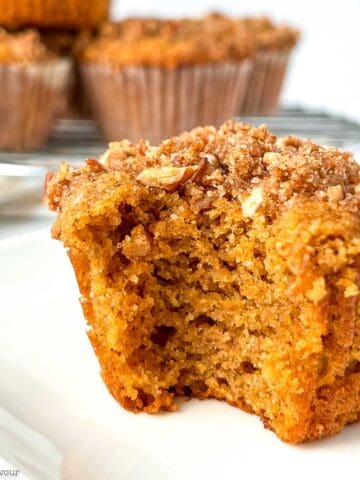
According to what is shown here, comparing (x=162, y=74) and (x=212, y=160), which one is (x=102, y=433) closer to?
(x=212, y=160)

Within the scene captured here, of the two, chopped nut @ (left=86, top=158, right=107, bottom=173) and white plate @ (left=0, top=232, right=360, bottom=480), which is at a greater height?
chopped nut @ (left=86, top=158, right=107, bottom=173)

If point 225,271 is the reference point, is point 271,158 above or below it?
above

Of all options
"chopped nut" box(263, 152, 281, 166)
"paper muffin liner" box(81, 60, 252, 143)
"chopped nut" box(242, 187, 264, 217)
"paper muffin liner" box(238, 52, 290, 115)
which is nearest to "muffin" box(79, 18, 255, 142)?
"paper muffin liner" box(81, 60, 252, 143)

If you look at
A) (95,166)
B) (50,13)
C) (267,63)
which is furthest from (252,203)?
(267,63)

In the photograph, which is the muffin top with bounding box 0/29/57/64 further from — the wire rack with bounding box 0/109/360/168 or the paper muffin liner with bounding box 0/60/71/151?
the wire rack with bounding box 0/109/360/168

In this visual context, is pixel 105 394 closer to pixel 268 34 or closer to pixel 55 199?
pixel 55 199
